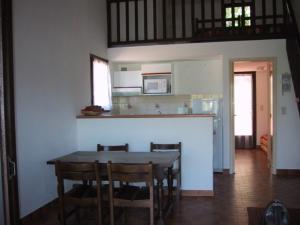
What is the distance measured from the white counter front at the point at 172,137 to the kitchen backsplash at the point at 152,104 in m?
2.14

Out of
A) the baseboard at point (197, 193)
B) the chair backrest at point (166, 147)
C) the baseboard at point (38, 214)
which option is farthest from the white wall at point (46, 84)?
the baseboard at point (197, 193)

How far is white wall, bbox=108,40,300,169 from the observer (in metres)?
6.03

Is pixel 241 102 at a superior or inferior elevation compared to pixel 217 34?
inferior

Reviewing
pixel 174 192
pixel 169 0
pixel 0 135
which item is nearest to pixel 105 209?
pixel 174 192

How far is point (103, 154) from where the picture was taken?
163 inches

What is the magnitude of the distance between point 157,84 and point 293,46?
2.62 m

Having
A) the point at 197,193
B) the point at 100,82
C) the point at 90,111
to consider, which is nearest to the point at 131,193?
the point at 197,193

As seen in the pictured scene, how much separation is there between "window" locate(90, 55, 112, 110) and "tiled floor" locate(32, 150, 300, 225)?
2.42 m

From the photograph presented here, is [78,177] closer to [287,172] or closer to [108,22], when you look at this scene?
[108,22]

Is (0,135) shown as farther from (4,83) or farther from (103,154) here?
(103,154)

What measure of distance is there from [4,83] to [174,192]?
3.22 m

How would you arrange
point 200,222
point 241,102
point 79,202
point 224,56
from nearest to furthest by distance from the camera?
1. point 79,202
2. point 200,222
3. point 224,56
4. point 241,102

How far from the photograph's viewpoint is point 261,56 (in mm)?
6074

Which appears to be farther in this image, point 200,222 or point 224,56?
point 224,56
